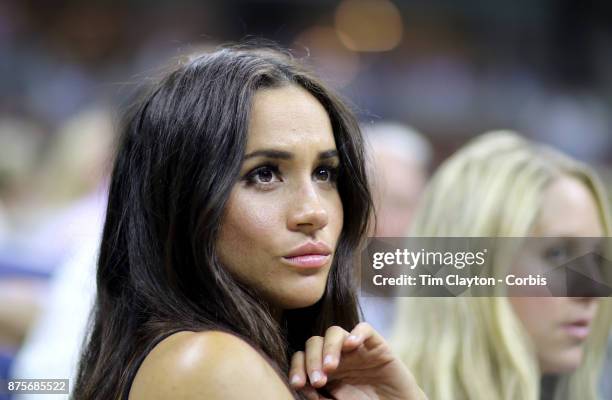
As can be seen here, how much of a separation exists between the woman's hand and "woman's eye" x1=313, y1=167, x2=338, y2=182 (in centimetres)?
20

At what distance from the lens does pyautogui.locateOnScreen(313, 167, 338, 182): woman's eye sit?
1115 millimetres

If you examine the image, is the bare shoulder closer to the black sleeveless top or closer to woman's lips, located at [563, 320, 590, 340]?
the black sleeveless top

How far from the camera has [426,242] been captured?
4.65ft

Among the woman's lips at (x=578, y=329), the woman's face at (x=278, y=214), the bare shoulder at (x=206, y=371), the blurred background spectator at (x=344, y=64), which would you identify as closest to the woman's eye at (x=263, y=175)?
the woman's face at (x=278, y=214)

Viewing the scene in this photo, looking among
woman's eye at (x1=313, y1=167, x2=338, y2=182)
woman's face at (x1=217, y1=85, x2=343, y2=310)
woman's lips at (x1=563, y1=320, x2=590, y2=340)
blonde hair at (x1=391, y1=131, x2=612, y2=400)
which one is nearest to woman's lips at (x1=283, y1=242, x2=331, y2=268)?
woman's face at (x1=217, y1=85, x2=343, y2=310)

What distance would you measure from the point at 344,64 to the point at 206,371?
2945mm

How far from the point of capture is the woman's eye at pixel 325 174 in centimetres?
112

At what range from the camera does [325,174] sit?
1130mm

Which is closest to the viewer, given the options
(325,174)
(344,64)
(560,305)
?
(325,174)

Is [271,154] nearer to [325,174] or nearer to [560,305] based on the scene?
[325,174]

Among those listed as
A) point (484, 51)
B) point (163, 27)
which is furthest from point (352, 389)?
point (163, 27)

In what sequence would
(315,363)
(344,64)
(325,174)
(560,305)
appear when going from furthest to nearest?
(344,64) < (560,305) < (325,174) < (315,363)

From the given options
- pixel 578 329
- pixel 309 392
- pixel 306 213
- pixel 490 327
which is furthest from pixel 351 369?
pixel 578 329

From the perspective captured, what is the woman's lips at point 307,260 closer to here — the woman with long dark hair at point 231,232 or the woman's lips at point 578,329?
→ the woman with long dark hair at point 231,232
